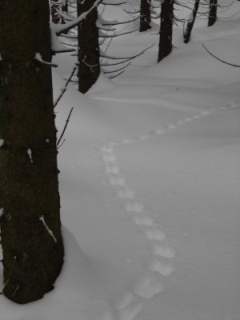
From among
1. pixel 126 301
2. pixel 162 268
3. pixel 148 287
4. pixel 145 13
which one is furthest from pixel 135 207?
pixel 145 13

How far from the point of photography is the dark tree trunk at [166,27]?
42.7ft

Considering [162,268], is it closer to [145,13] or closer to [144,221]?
[144,221]

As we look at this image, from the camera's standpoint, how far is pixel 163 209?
425 cm

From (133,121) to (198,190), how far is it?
130 inches

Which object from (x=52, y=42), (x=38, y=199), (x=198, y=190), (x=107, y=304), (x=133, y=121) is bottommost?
(x=133, y=121)

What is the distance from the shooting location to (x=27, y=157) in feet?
7.81

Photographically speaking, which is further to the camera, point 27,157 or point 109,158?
point 109,158

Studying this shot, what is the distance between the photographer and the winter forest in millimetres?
2336

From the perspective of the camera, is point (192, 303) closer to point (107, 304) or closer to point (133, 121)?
point (107, 304)

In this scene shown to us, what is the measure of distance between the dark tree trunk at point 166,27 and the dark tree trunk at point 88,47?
425cm

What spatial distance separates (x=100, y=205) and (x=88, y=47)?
584 cm

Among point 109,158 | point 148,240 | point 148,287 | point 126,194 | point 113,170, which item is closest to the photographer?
point 148,287

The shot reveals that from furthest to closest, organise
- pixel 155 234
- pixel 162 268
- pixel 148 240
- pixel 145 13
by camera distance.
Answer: pixel 145 13, pixel 155 234, pixel 148 240, pixel 162 268

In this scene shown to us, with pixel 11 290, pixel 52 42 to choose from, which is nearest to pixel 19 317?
pixel 11 290
